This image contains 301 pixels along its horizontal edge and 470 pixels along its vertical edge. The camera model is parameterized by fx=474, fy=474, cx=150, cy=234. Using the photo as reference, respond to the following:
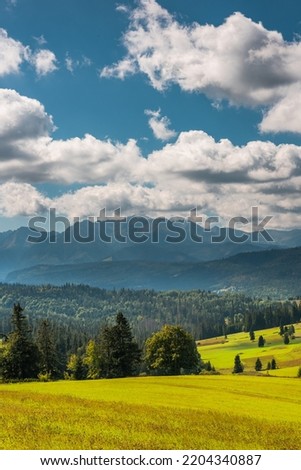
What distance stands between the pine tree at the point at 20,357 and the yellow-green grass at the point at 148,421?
43.6 metres

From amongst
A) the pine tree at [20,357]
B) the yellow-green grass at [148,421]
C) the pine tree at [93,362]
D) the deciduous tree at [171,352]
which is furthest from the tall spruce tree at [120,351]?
the yellow-green grass at [148,421]

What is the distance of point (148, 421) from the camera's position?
34.0 meters

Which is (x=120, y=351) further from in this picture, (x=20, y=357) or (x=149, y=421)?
(x=149, y=421)

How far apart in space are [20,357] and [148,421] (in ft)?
218

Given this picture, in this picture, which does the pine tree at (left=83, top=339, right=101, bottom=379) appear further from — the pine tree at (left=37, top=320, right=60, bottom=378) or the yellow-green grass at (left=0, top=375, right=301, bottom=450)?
the yellow-green grass at (left=0, top=375, right=301, bottom=450)

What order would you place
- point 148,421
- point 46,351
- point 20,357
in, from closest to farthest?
point 148,421 → point 20,357 → point 46,351

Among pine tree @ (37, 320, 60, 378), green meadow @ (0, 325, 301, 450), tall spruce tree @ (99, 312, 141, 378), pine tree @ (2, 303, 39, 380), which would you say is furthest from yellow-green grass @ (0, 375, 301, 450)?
pine tree @ (37, 320, 60, 378)

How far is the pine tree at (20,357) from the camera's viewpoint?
93.9 m

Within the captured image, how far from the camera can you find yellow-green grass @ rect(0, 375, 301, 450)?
27.9 metres

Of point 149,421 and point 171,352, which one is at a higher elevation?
point 149,421

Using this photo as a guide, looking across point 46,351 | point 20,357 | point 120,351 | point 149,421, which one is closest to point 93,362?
point 46,351

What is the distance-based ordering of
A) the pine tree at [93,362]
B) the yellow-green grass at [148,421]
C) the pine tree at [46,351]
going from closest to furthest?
the yellow-green grass at [148,421], the pine tree at [46,351], the pine tree at [93,362]

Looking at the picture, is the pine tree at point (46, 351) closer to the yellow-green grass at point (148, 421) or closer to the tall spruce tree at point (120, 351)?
the tall spruce tree at point (120, 351)
